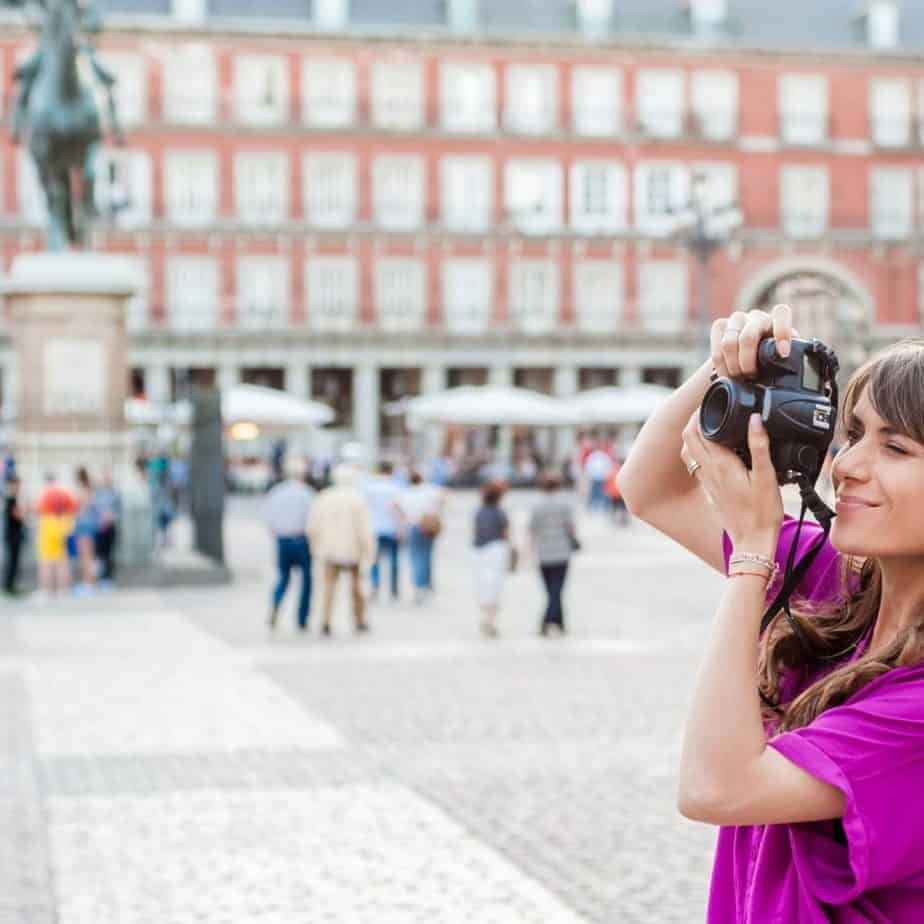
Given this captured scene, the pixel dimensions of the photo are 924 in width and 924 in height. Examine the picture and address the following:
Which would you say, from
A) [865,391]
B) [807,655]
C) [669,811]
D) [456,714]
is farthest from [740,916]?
[456,714]

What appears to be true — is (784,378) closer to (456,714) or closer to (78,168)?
(456,714)

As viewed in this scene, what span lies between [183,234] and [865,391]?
5158 cm

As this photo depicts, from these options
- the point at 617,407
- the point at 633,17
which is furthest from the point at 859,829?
the point at 633,17

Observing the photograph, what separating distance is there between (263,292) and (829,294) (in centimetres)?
1749

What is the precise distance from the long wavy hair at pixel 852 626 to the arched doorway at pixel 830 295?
2110 inches

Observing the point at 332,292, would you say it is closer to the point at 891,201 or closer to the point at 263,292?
the point at 263,292

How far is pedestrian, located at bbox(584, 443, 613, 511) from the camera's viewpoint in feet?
105

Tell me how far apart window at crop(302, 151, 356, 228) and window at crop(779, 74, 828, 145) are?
13.3 m

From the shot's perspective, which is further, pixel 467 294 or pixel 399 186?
pixel 467 294

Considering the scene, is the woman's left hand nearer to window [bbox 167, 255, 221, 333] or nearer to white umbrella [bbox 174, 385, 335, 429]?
white umbrella [bbox 174, 385, 335, 429]

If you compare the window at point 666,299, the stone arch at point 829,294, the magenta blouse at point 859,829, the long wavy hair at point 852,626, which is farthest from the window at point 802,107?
the magenta blouse at point 859,829

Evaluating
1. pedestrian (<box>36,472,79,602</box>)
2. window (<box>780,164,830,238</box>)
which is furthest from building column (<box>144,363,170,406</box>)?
pedestrian (<box>36,472,79,602</box>)

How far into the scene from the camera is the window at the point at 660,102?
179 feet

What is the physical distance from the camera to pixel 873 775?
1.96 m
